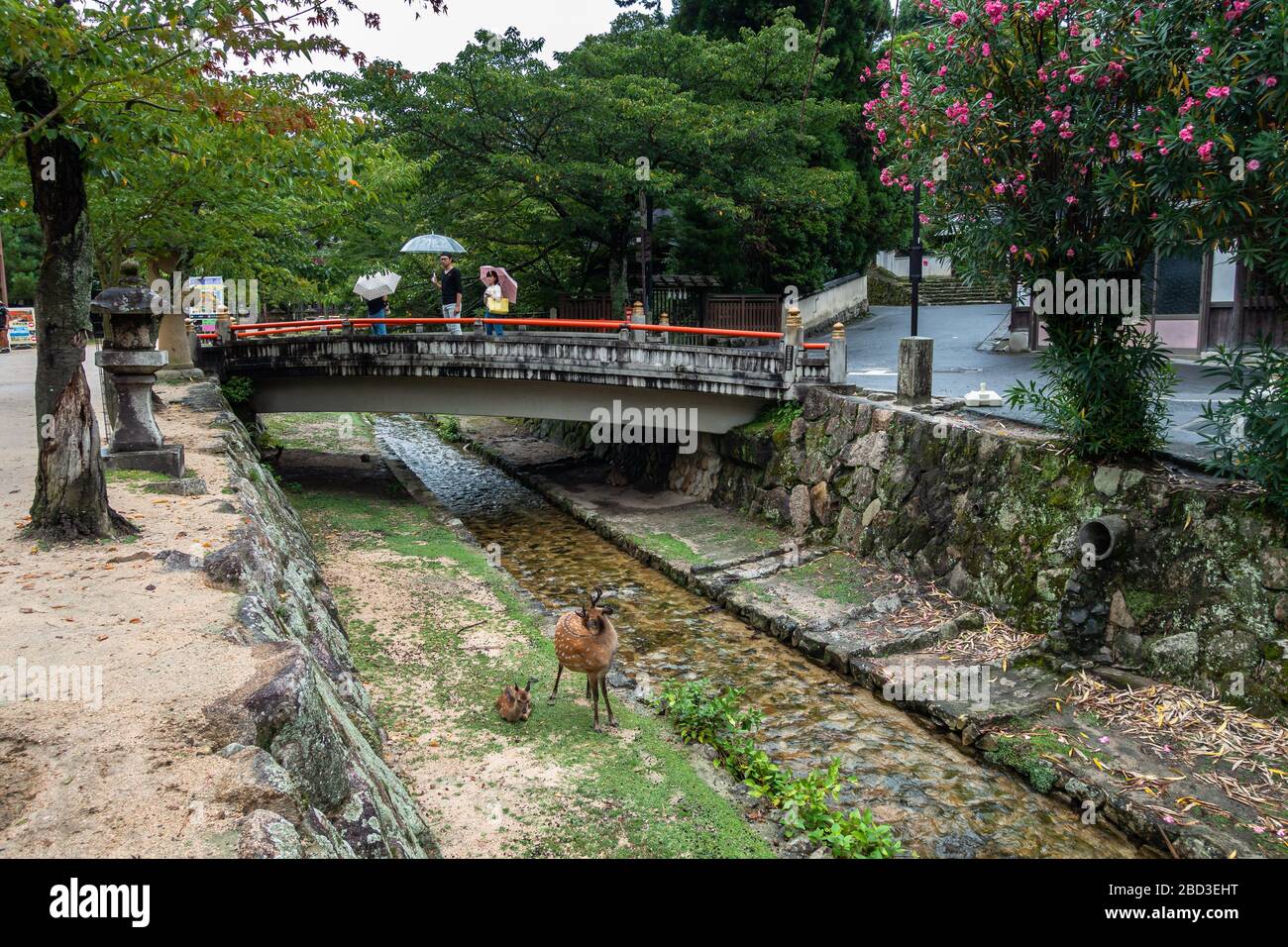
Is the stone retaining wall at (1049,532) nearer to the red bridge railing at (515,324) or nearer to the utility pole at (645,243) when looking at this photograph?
the red bridge railing at (515,324)

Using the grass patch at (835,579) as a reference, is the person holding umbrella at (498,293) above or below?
above

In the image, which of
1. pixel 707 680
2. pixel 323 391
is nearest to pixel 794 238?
pixel 323 391

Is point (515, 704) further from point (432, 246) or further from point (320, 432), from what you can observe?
point (320, 432)

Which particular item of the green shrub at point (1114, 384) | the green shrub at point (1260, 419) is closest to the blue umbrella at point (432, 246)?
the green shrub at point (1114, 384)

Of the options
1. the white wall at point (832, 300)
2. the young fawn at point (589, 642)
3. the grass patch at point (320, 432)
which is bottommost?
the young fawn at point (589, 642)

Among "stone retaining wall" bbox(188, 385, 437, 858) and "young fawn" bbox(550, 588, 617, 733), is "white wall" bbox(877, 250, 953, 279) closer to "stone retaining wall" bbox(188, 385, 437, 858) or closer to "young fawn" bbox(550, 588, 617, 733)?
"young fawn" bbox(550, 588, 617, 733)

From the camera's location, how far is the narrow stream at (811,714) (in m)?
9.17

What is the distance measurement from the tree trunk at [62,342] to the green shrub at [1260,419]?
12381mm

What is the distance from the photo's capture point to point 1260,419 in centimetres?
991

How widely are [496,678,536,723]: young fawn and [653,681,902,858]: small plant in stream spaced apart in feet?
6.01

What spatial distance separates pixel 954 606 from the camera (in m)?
14.1

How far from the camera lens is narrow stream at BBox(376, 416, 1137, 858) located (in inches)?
361

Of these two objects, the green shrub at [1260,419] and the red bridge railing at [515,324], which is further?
the red bridge railing at [515,324]

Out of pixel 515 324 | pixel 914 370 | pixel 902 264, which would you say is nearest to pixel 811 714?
pixel 914 370
